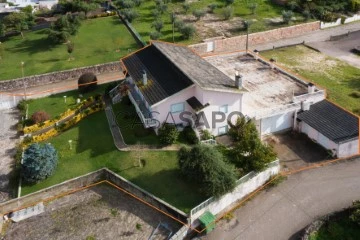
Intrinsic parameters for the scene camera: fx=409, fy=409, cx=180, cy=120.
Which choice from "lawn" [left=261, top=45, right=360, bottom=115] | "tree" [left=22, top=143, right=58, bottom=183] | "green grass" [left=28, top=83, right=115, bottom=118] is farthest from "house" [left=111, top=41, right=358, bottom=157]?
"tree" [left=22, top=143, right=58, bottom=183]

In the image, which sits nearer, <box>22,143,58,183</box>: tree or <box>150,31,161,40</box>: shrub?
<box>22,143,58,183</box>: tree

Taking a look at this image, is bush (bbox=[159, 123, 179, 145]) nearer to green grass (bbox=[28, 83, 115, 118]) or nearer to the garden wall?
green grass (bbox=[28, 83, 115, 118])

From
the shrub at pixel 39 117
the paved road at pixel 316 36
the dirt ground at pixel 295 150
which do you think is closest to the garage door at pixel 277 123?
the dirt ground at pixel 295 150

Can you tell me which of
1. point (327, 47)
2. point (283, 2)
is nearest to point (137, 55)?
point (327, 47)

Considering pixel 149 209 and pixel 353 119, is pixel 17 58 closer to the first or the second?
pixel 149 209

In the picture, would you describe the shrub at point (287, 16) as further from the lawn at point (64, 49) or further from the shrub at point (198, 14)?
the lawn at point (64, 49)
